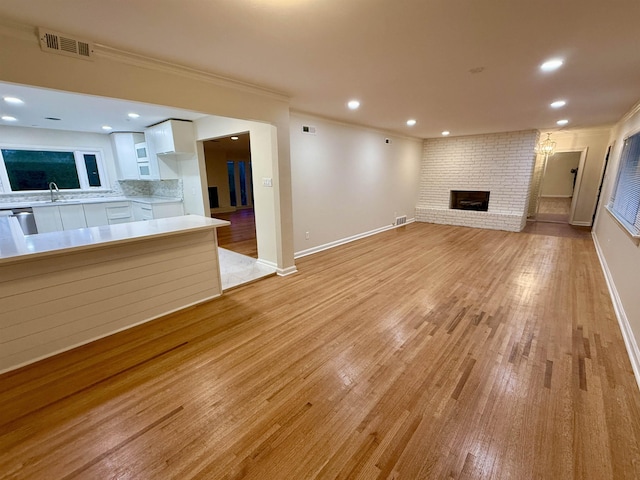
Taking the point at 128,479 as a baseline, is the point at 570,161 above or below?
above

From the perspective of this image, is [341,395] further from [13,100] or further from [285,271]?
[13,100]

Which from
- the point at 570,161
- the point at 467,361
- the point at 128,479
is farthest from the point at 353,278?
the point at 570,161

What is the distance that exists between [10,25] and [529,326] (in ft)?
15.6

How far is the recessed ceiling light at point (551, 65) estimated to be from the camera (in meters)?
2.37

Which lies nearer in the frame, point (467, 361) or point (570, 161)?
point (467, 361)

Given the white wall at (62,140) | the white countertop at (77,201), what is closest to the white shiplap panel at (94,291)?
the white countertop at (77,201)

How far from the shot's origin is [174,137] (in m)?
4.77

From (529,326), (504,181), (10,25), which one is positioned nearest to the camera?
(10,25)

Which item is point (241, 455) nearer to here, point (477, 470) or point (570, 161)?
point (477, 470)

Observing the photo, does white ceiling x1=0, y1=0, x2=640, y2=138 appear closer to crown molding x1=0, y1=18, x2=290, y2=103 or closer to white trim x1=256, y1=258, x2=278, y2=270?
crown molding x1=0, y1=18, x2=290, y2=103

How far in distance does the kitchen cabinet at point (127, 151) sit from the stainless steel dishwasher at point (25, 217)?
5.83ft

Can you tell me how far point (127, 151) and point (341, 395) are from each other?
6699 millimetres

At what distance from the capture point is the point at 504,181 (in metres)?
6.80

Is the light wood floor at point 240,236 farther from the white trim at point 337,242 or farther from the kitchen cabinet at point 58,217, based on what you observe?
the kitchen cabinet at point 58,217
